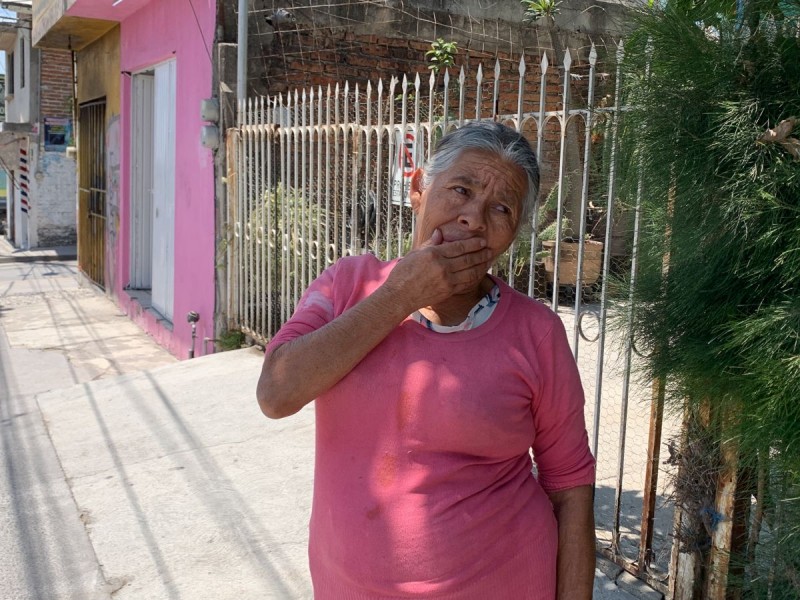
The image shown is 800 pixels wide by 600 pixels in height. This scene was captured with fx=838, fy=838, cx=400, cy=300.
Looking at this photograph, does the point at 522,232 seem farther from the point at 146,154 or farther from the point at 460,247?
the point at 146,154

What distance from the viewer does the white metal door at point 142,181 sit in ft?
31.1

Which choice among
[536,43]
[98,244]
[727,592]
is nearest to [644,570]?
[727,592]

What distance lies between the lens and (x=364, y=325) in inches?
60.0

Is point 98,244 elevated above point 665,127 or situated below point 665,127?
below

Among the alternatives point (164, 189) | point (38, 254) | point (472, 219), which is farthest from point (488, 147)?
point (38, 254)

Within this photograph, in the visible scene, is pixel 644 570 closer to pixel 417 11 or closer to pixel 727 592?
pixel 727 592

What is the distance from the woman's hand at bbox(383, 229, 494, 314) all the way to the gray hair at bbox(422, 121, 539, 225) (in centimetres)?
22

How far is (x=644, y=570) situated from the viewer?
115 inches

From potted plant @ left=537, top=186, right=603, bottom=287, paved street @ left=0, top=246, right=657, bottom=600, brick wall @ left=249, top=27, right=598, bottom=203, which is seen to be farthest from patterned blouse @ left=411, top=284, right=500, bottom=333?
brick wall @ left=249, top=27, right=598, bottom=203

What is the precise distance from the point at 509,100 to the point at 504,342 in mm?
6650

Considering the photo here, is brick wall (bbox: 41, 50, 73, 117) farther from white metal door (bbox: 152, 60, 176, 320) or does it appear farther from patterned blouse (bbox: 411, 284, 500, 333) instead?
patterned blouse (bbox: 411, 284, 500, 333)

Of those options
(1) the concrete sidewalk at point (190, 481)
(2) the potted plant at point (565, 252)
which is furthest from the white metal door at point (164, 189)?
(2) the potted plant at point (565, 252)

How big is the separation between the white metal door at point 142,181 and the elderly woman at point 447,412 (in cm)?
846

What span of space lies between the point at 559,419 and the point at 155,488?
3011 millimetres
